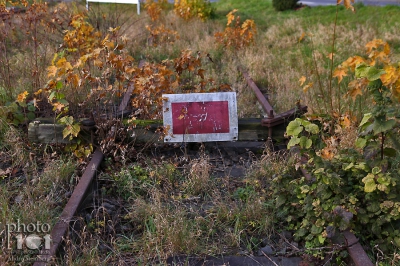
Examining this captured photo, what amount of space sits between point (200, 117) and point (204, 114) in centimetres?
5

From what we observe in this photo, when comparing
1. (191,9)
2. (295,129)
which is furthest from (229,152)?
(191,9)

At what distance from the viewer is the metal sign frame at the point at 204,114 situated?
16.9 feet

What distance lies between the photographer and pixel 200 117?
514 centimetres

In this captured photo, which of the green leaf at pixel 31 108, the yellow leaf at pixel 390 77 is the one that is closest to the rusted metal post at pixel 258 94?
the yellow leaf at pixel 390 77

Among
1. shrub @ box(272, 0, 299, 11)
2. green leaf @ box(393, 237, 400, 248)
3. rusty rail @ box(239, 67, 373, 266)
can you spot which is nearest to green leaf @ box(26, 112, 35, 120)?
rusty rail @ box(239, 67, 373, 266)

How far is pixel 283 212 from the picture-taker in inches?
157

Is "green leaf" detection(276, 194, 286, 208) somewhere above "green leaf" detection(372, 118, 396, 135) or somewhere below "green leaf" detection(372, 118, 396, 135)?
below

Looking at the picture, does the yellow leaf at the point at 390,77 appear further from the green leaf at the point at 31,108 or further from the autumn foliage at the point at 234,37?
the autumn foliage at the point at 234,37

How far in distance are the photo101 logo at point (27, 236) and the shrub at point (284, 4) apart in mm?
13076

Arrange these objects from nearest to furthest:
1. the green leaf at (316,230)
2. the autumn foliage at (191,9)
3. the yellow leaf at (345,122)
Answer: the green leaf at (316,230) < the yellow leaf at (345,122) < the autumn foliage at (191,9)

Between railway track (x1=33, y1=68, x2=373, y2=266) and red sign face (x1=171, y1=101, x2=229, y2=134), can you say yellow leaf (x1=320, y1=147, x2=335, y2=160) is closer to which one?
railway track (x1=33, y1=68, x2=373, y2=266)

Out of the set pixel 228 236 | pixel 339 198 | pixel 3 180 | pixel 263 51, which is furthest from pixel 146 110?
pixel 263 51

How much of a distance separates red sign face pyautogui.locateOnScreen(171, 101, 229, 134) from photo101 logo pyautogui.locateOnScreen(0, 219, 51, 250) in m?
1.86

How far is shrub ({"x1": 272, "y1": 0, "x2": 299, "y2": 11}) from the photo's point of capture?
15414 mm
